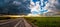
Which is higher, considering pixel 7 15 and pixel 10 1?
pixel 10 1

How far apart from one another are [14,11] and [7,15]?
0.13 metres

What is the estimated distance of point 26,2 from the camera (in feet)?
5.95

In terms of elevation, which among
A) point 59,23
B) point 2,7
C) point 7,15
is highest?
point 2,7

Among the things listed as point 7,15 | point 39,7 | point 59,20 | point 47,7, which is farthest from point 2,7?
point 59,20

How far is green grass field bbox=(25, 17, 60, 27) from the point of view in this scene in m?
1.77

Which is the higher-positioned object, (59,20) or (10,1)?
(10,1)

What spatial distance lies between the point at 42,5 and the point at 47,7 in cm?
9

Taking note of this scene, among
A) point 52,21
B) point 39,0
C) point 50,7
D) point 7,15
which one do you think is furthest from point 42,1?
point 7,15

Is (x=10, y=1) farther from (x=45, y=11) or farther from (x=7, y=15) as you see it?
(x=45, y=11)

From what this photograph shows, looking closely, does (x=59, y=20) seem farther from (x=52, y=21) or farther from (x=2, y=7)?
(x=2, y=7)

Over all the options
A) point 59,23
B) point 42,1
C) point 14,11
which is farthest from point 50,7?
point 14,11

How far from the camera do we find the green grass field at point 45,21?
5.81 ft

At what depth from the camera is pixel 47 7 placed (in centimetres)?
181

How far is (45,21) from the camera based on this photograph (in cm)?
178
